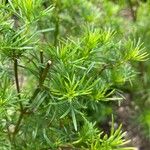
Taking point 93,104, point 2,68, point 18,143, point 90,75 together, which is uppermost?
point 2,68

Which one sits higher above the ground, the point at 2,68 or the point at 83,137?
the point at 2,68

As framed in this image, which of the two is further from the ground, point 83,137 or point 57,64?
point 57,64

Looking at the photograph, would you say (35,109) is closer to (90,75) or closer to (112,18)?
(90,75)

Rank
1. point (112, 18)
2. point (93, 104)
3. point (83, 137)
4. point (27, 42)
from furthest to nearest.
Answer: point (112, 18) → point (93, 104) → point (83, 137) → point (27, 42)

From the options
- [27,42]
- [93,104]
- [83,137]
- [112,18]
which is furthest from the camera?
[112,18]

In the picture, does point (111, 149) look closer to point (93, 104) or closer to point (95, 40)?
point (93, 104)

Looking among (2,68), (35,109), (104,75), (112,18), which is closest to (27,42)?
(2,68)

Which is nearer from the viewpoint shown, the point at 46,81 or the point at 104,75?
the point at 46,81

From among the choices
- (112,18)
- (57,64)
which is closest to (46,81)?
(57,64)

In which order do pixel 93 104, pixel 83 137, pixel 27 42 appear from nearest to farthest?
pixel 27 42 → pixel 83 137 → pixel 93 104
